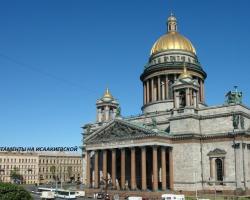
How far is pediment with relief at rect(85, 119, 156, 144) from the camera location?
7906 cm

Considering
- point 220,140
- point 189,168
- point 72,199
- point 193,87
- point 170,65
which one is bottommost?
point 72,199

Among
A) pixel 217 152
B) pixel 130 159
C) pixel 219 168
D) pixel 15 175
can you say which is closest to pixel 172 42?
pixel 130 159

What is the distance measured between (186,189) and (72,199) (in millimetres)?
20467

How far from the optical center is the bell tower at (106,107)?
100 meters

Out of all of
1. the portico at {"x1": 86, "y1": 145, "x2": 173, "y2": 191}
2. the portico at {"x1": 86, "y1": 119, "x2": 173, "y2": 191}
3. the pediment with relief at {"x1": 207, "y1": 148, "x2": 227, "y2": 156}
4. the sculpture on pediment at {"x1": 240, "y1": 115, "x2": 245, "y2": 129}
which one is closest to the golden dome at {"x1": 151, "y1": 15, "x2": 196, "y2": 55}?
the portico at {"x1": 86, "y1": 119, "x2": 173, "y2": 191}

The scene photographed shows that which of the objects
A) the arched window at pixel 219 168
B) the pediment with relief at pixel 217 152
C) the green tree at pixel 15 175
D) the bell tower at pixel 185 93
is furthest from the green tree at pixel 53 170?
the arched window at pixel 219 168

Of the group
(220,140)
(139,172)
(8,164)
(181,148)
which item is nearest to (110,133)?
(139,172)

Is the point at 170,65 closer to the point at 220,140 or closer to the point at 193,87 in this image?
the point at 193,87

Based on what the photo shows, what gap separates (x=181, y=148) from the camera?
3113 inches

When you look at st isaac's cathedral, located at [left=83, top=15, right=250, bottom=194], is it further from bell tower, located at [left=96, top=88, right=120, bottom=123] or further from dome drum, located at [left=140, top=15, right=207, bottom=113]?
bell tower, located at [left=96, top=88, right=120, bottom=123]

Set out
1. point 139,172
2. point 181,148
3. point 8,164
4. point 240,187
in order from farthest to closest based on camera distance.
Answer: point 8,164 < point 139,172 < point 181,148 < point 240,187

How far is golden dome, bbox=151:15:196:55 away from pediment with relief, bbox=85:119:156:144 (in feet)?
89.9

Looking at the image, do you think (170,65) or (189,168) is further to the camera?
(170,65)

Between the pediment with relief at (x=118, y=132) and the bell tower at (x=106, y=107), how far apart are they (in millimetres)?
12056
